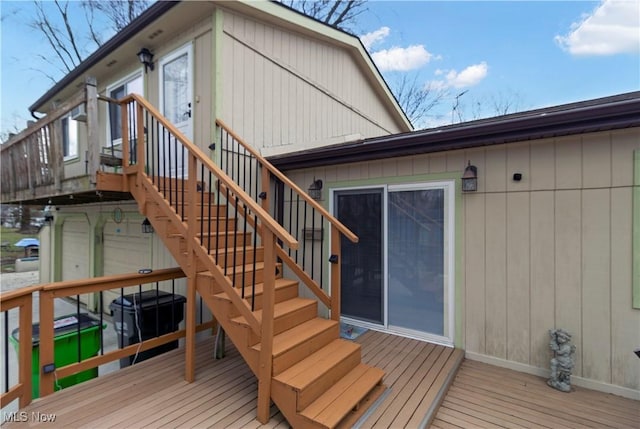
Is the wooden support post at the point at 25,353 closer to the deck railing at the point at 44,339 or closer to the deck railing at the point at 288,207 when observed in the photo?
the deck railing at the point at 44,339

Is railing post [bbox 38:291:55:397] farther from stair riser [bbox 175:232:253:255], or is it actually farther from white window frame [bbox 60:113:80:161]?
white window frame [bbox 60:113:80:161]

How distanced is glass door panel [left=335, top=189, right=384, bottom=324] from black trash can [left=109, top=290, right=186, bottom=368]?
2.13 m

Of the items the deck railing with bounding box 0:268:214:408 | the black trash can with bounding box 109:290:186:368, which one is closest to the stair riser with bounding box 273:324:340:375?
the deck railing with bounding box 0:268:214:408

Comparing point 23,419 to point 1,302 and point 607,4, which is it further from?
point 607,4

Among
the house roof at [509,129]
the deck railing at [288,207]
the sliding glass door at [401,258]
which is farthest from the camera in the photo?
the deck railing at [288,207]

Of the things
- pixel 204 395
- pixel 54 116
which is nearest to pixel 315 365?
pixel 204 395

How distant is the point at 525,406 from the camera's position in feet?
8.02

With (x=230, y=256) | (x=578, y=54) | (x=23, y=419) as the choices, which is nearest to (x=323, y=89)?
(x=230, y=256)

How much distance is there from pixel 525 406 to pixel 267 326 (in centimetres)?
214

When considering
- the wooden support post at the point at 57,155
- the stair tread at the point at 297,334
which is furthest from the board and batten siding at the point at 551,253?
the wooden support post at the point at 57,155

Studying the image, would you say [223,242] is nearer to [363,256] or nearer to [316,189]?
[316,189]

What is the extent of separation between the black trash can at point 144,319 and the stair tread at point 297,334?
1668 mm

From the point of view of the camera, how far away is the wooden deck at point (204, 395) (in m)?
2.20

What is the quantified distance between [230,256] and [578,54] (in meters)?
11.9
